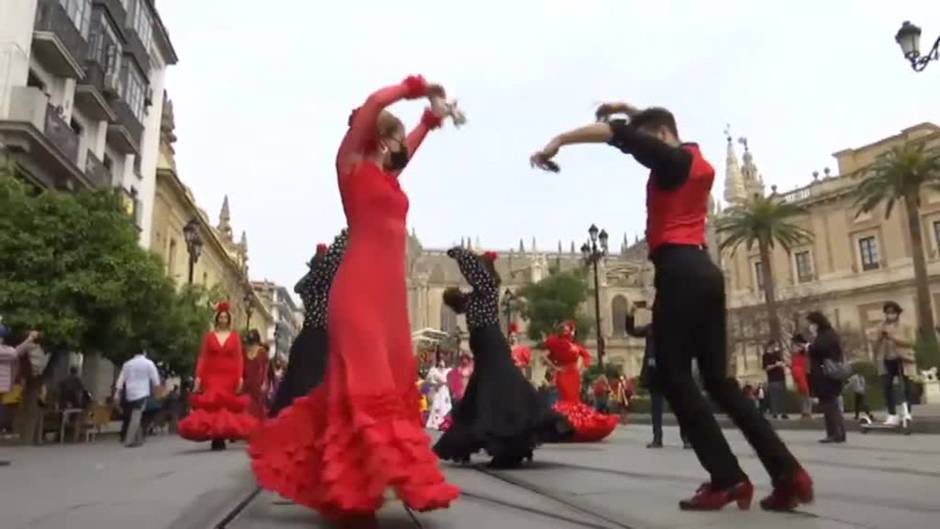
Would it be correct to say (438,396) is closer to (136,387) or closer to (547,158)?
(136,387)

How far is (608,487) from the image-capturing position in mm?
4914

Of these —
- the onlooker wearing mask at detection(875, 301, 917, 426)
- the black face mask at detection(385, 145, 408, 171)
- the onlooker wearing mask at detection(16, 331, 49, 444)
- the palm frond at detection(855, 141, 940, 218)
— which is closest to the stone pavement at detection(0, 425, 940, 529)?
the black face mask at detection(385, 145, 408, 171)

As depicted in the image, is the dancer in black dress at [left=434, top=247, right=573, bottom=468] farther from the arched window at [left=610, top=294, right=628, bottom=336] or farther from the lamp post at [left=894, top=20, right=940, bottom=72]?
the arched window at [left=610, top=294, right=628, bottom=336]

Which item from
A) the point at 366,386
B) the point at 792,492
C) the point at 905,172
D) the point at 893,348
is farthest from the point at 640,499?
the point at 905,172

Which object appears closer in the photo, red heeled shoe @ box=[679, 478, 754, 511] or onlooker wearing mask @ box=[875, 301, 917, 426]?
red heeled shoe @ box=[679, 478, 754, 511]

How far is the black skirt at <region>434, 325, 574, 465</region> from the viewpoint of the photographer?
644 cm

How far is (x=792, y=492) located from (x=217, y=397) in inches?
325

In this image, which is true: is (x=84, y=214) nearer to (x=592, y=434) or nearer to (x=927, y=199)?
(x=592, y=434)

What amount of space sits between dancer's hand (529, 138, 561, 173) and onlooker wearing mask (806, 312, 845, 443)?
25.0 feet

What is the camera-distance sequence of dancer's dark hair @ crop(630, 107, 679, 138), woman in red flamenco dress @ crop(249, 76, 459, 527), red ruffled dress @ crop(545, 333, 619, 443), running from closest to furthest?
woman in red flamenco dress @ crop(249, 76, 459, 527) → dancer's dark hair @ crop(630, 107, 679, 138) → red ruffled dress @ crop(545, 333, 619, 443)

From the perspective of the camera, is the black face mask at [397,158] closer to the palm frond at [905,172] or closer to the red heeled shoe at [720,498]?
the red heeled shoe at [720,498]

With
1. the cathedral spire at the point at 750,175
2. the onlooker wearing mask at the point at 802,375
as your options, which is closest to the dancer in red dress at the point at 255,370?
the onlooker wearing mask at the point at 802,375

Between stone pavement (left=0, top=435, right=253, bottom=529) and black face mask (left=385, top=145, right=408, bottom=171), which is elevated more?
black face mask (left=385, top=145, right=408, bottom=171)

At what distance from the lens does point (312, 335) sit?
26.1 ft
